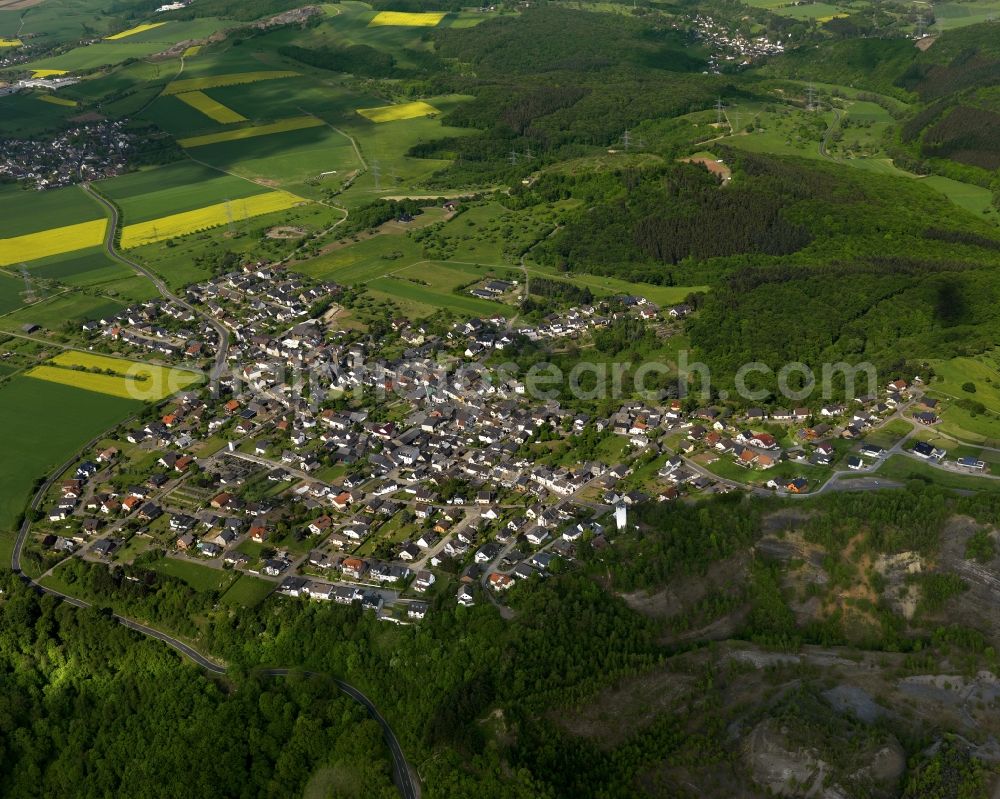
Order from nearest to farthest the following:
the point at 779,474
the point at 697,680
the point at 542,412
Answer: the point at 697,680
the point at 779,474
the point at 542,412

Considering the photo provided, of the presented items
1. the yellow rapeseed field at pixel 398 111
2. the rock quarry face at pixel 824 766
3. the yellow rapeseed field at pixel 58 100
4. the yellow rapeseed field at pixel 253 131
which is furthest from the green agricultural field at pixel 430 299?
the yellow rapeseed field at pixel 58 100

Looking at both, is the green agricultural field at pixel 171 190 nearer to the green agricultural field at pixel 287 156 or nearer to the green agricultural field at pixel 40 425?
the green agricultural field at pixel 287 156

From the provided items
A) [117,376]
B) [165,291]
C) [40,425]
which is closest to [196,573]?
[40,425]

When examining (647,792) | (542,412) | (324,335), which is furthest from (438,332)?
(647,792)

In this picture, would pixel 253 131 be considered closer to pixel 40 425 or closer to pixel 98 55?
pixel 98 55

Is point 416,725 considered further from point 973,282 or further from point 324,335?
point 973,282
